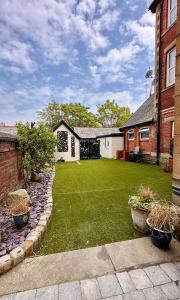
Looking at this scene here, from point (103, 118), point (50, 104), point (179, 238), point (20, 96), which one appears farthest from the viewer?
point (103, 118)

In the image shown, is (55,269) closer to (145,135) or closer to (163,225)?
(163,225)

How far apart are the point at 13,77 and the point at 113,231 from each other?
16.5m

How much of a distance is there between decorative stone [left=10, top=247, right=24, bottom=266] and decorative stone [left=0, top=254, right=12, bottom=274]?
5 cm

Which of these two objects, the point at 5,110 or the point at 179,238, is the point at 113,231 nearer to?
the point at 179,238

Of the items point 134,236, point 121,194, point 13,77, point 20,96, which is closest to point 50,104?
point 20,96

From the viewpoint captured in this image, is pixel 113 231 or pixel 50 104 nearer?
pixel 113 231

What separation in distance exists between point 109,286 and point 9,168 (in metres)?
4.24

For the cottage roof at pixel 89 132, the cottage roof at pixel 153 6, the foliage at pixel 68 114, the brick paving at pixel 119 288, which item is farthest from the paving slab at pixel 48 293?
the foliage at pixel 68 114

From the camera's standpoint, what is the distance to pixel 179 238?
2.80 metres

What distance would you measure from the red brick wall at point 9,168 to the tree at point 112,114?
29690 mm

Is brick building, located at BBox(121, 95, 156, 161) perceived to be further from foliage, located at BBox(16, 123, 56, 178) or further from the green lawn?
foliage, located at BBox(16, 123, 56, 178)

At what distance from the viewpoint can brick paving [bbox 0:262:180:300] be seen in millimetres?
1802

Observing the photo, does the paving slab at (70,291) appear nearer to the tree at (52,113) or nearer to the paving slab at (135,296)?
the paving slab at (135,296)

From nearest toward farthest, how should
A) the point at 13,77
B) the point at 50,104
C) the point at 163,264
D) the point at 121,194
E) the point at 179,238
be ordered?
1. the point at 163,264
2. the point at 179,238
3. the point at 121,194
4. the point at 13,77
5. the point at 50,104
